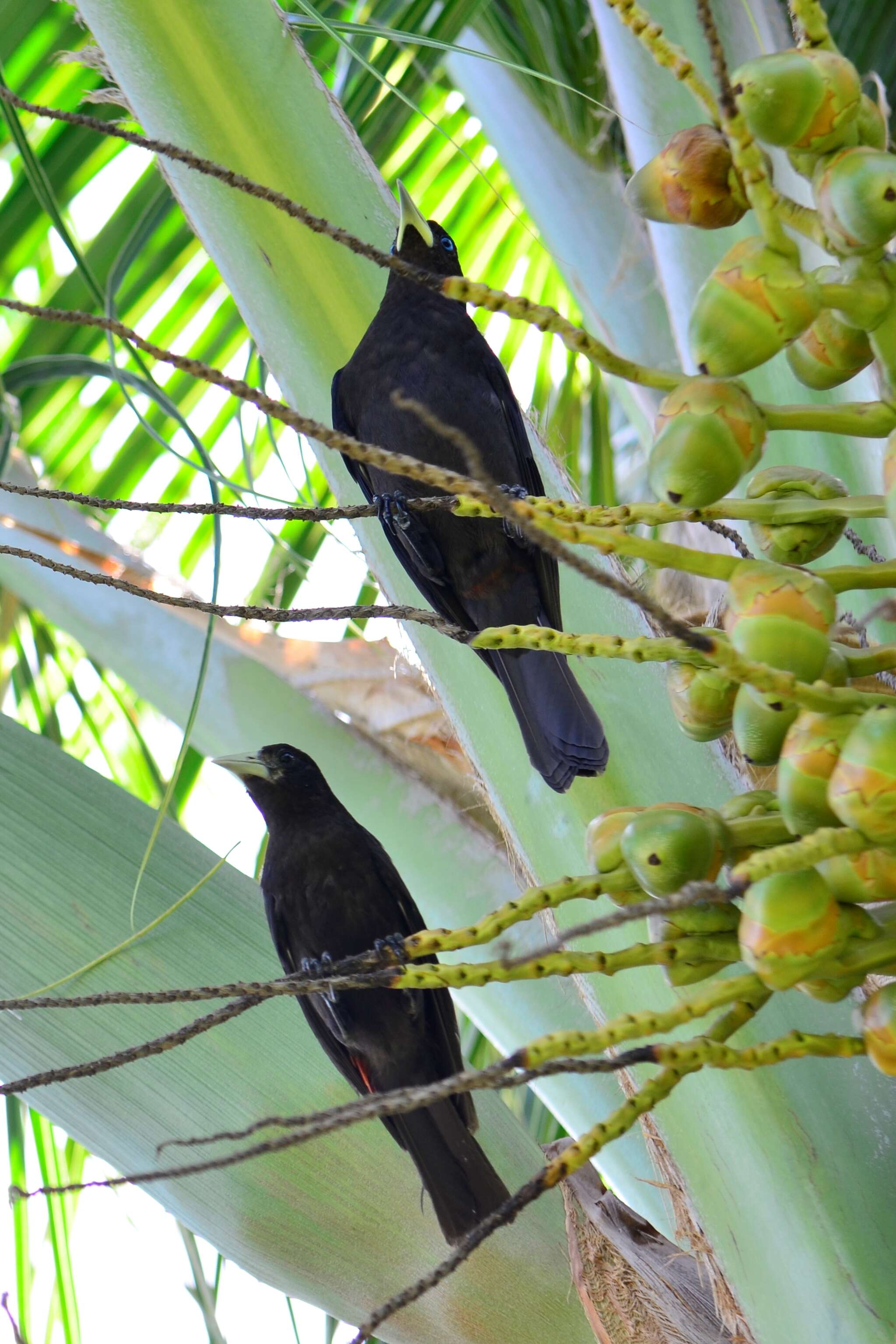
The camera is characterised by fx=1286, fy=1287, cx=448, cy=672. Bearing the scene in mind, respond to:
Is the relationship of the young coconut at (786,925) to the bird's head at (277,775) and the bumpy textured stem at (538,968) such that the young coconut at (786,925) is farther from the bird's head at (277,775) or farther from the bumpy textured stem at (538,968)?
the bird's head at (277,775)

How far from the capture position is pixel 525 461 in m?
1.33

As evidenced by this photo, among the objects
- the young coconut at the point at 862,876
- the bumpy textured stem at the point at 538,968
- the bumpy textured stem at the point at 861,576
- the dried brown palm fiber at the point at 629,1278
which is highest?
the bumpy textured stem at the point at 861,576

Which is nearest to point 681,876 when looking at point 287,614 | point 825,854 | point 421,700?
point 825,854

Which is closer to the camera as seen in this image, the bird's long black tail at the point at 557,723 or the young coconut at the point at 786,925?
the young coconut at the point at 786,925

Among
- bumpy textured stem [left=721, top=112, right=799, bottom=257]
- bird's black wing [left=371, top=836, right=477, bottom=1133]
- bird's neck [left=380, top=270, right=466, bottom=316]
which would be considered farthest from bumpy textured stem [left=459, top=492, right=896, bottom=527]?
bird's black wing [left=371, top=836, right=477, bottom=1133]

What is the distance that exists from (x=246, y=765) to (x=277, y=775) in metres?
0.06

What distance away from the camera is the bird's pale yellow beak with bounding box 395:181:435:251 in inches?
45.5

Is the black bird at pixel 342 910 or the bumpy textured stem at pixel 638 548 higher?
the black bird at pixel 342 910

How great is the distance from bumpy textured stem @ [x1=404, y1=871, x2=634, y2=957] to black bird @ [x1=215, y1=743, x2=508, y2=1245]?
0.94 meters

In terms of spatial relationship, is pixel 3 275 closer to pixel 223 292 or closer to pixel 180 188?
pixel 223 292

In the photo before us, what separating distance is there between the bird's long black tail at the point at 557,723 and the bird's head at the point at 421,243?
Answer: 35cm

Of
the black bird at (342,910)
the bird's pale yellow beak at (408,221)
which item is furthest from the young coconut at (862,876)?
the black bird at (342,910)

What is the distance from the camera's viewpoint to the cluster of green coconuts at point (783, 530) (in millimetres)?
443

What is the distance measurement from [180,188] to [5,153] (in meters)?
0.89
